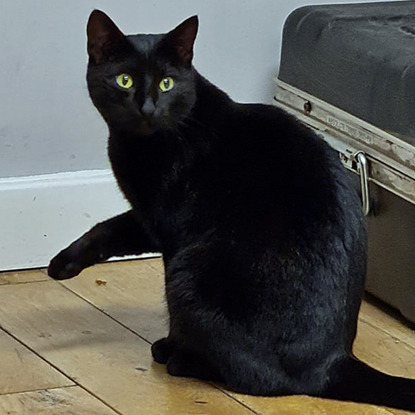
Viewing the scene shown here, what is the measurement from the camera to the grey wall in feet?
6.43

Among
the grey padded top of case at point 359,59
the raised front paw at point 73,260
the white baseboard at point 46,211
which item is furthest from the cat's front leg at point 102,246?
the grey padded top of case at point 359,59

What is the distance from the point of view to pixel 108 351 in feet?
5.59

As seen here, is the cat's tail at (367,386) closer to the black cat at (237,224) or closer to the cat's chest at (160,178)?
the black cat at (237,224)

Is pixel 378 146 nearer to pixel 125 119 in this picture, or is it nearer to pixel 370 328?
pixel 370 328

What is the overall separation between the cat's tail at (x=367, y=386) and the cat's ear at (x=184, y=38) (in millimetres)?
511

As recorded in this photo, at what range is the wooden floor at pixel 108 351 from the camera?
1.54 meters

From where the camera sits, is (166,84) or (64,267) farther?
(64,267)

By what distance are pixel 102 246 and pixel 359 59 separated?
58 centimetres

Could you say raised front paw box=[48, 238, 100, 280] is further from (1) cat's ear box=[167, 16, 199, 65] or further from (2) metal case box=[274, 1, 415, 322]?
(2) metal case box=[274, 1, 415, 322]

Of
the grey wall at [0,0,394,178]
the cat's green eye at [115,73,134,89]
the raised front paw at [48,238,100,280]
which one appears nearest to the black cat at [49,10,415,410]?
the cat's green eye at [115,73,134,89]

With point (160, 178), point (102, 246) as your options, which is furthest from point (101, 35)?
point (102, 246)

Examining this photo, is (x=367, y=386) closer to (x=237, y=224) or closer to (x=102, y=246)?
(x=237, y=224)

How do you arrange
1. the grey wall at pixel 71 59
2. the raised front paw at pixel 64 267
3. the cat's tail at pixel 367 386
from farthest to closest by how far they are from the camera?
the grey wall at pixel 71 59, the raised front paw at pixel 64 267, the cat's tail at pixel 367 386

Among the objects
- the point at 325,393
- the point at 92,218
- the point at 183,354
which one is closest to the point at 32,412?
the point at 183,354
